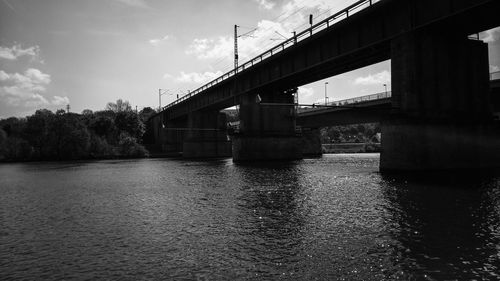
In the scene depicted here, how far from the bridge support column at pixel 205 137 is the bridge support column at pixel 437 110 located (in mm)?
69555

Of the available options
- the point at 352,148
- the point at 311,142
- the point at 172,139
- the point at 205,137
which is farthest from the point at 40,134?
the point at 352,148

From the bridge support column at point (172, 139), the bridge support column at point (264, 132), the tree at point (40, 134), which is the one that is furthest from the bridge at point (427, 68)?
the bridge support column at point (172, 139)

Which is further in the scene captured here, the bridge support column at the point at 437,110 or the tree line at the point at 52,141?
the tree line at the point at 52,141

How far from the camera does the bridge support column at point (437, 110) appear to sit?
3152 centimetres

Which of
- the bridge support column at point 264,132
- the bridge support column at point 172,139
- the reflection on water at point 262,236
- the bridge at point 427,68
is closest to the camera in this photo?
the reflection on water at point 262,236

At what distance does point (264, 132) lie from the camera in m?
63.4

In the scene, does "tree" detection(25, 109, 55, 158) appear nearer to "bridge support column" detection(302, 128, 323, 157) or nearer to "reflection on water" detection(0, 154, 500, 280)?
"bridge support column" detection(302, 128, 323, 157)

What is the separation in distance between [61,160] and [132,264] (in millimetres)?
96949

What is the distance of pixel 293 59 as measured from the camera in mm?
52438

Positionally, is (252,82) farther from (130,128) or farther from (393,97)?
(130,128)

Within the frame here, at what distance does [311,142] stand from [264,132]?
4514 centimetres

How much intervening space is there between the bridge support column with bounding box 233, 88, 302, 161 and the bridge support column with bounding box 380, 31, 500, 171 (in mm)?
30282

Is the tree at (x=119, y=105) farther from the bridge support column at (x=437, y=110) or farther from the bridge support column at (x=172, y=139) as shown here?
the bridge support column at (x=437, y=110)

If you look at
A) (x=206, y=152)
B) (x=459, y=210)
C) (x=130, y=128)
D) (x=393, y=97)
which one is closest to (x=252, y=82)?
(x=393, y=97)
